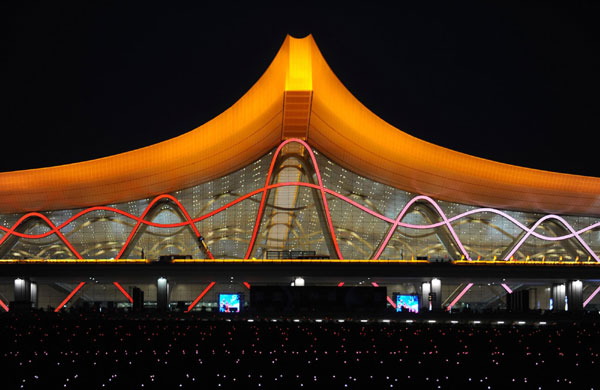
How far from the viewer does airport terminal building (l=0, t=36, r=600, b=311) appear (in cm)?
2878

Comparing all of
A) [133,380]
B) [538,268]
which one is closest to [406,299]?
[538,268]

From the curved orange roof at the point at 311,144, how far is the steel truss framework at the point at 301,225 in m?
0.72

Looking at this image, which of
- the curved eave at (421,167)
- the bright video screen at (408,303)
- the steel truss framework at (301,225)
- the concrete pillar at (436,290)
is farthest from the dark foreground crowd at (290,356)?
the steel truss framework at (301,225)

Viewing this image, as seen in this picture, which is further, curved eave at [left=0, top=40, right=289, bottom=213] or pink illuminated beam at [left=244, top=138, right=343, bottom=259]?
Answer: pink illuminated beam at [left=244, top=138, right=343, bottom=259]

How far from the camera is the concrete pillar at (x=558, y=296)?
30892 millimetres

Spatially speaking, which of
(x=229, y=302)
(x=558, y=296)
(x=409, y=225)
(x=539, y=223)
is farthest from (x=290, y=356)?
(x=539, y=223)

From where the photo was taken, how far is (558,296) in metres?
31.2

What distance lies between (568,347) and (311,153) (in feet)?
55.4

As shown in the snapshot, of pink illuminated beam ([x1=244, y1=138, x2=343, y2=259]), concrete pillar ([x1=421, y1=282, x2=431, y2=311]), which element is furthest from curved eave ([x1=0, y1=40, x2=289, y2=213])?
concrete pillar ([x1=421, y1=282, x2=431, y2=311])

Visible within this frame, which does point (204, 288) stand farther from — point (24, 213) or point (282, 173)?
point (24, 213)

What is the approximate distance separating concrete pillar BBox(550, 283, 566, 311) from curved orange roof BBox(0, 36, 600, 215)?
396cm

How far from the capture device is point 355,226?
32562mm

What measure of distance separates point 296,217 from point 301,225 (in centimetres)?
42

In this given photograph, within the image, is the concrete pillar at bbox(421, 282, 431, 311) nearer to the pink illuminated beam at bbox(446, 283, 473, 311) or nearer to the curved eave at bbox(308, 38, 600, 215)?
the pink illuminated beam at bbox(446, 283, 473, 311)
